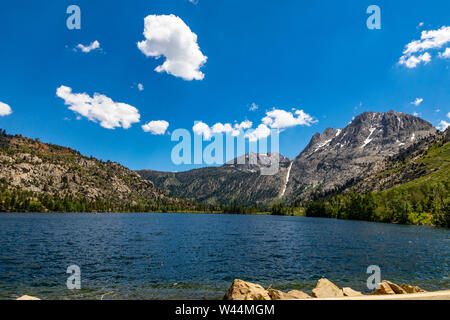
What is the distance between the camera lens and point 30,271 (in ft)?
139

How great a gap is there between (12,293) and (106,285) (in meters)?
10.7

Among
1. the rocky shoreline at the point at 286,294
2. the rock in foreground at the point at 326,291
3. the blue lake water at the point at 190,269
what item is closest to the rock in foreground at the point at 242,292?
the rocky shoreline at the point at 286,294

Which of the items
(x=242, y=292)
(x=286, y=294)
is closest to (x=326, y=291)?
(x=286, y=294)

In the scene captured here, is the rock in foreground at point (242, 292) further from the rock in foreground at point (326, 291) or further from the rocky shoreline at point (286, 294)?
the rock in foreground at point (326, 291)

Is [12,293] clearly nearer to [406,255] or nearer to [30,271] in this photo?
[30,271]

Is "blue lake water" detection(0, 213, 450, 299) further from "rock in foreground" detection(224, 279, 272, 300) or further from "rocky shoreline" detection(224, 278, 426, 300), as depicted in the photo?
"rock in foreground" detection(224, 279, 272, 300)

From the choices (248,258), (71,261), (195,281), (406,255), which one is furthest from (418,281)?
(71,261)

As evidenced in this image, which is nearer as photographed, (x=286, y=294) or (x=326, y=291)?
(x=286, y=294)

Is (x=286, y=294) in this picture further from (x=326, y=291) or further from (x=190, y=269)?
(x=190, y=269)

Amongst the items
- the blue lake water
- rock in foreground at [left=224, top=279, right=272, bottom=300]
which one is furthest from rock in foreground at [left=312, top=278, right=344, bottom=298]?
the blue lake water

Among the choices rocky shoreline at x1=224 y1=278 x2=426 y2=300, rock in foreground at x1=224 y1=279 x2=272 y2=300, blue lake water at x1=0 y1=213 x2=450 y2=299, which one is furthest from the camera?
blue lake water at x1=0 y1=213 x2=450 y2=299

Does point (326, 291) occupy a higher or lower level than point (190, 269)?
higher

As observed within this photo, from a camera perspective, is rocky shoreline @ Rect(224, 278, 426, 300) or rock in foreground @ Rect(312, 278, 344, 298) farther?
rock in foreground @ Rect(312, 278, 344, 298)

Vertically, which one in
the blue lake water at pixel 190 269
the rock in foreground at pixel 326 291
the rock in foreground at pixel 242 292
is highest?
the rock in foreground at pixel 242 292
